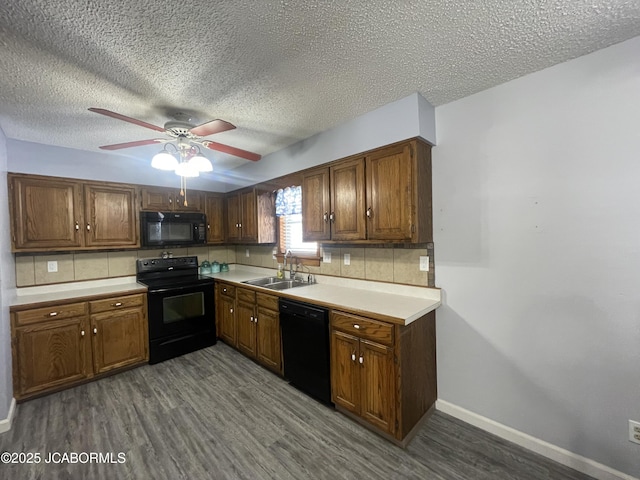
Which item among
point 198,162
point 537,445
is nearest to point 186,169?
point 198,162

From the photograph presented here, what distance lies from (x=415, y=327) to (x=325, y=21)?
197 centimetres

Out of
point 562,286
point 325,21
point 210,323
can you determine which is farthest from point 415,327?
point 210,323

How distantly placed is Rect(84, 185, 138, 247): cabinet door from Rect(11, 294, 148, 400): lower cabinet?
2.47 feet

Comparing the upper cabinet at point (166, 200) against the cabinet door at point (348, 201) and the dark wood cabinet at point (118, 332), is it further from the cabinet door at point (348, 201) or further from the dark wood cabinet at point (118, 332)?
the cabinet door at point (348, 201)

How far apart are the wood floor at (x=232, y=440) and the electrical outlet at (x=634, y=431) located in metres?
0.38

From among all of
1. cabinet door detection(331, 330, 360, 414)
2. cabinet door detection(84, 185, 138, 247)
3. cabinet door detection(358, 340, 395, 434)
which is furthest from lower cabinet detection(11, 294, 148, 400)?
cabinet door detection(358, 340, 395, 434)

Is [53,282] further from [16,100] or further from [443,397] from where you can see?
[443,397]

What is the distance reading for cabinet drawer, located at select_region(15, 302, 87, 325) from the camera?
240 cm

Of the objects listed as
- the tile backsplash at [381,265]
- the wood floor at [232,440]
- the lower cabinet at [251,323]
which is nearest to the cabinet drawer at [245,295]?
the lower cabinet at [251,323]

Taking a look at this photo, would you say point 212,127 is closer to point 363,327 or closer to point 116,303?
point 363,327

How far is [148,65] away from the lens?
1.59 metres

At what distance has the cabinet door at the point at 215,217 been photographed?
4.05m

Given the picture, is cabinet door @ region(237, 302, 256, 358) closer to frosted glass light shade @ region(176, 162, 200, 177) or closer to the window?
the window

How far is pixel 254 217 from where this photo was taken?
11.9 feet
